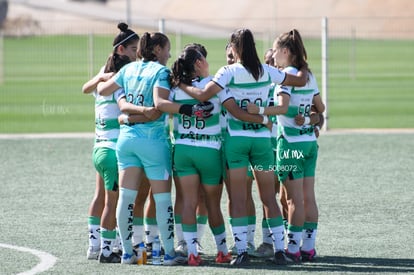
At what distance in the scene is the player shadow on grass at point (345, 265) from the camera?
8617 millimetres

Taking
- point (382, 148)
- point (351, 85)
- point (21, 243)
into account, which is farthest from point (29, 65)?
point (21, 243)

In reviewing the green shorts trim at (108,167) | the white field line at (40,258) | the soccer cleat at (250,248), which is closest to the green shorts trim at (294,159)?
the soccer cleat at (250,248)

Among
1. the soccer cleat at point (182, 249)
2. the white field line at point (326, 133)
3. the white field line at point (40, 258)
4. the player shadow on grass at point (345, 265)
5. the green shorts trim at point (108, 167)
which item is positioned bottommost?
the player shadow on grass at point (345, 265)

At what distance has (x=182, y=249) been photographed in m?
9.34

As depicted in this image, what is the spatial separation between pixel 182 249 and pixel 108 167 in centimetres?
103

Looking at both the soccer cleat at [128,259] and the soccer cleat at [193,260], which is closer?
the soccer cleat at [193,260]

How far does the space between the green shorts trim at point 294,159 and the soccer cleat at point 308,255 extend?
679 mm

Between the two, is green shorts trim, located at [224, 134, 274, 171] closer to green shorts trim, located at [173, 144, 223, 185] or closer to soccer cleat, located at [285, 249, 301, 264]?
green shorts trim, located at [173, 144, 223, 185]

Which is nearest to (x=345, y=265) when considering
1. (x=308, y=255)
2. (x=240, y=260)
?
(x=308, y=255)

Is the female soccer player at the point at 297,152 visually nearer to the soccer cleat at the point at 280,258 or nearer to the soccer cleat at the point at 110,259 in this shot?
the soccer cleat at the point at 280,258

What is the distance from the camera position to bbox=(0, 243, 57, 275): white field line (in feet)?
28.3

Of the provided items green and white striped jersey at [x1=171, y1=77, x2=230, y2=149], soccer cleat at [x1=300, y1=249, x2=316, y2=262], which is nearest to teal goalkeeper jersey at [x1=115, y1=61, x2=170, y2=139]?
green and white striped jersey at [x1=171, y1=77, x2=230, y2=149]

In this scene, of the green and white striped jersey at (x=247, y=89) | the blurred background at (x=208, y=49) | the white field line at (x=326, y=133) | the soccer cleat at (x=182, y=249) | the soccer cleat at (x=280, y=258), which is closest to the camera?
the green and white striped jersey at (x=247, y=89)

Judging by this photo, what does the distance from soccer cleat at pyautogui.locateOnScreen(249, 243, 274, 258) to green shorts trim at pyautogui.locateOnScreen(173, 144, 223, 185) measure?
0.94 meters
